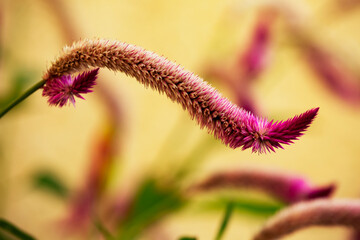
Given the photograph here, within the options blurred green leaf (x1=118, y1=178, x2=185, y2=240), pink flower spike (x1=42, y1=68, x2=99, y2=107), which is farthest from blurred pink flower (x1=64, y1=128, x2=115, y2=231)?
pink flower spike (x1=42, y1=68, x2=99, y2=107)

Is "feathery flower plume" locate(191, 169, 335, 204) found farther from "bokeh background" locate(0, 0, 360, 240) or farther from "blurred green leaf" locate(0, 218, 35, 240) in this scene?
"bokeh background" locate(0, 0, 360, 240)

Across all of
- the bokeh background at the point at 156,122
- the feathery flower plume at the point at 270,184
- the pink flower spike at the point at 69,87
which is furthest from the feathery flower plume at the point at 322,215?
the bokeh background at the point at 156,122

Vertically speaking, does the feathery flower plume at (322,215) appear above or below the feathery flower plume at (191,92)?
above

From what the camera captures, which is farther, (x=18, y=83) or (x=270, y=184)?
(x=18, y=83)

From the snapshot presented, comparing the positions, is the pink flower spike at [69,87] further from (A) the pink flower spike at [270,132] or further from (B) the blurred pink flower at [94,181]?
(B) the blurred pink flower at [94,181]

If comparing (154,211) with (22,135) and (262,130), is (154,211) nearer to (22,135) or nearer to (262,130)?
(262,130)

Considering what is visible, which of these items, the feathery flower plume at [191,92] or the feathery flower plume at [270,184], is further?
the feathery flower plume at [270,184]

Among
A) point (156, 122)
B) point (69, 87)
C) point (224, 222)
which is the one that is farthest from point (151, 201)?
point (156, 122)

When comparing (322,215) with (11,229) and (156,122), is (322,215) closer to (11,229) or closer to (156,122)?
(11,229)
